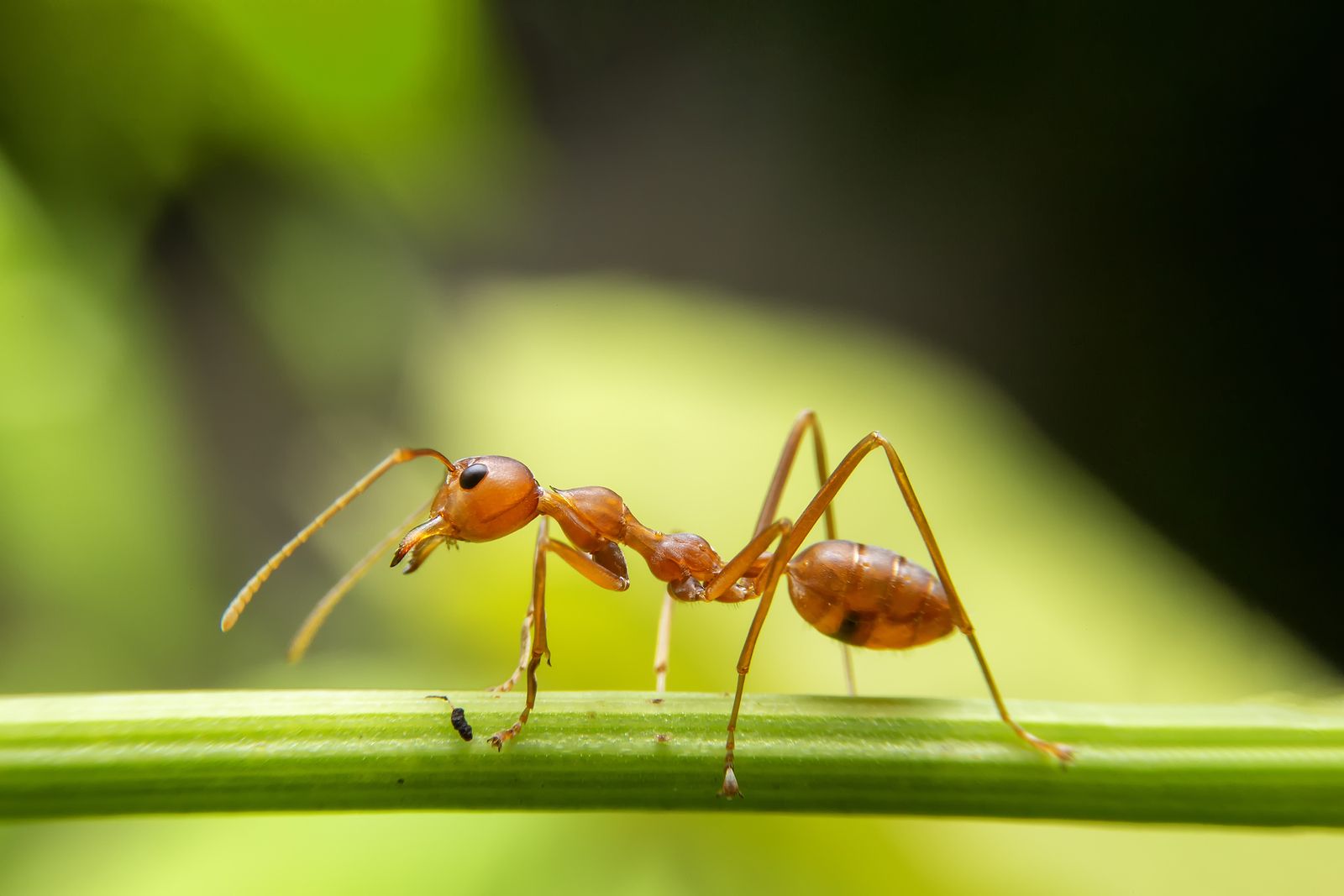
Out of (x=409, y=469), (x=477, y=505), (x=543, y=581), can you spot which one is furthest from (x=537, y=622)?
(x=409, y=469)

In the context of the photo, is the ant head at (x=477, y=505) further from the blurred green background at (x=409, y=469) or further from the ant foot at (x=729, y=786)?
the ant foot at (x=729, y=786)

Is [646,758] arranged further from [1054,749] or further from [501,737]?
[1054,749]

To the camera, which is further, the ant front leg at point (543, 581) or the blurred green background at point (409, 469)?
the blurred green background at point (409, 469)

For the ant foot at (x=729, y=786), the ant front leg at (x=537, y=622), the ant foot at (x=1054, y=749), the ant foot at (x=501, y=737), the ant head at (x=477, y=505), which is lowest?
the ant foot at (x=729, y=786)

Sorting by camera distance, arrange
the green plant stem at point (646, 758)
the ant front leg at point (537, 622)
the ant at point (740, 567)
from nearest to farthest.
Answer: the green plant stem at point (646, 758) → the ant front leg at point (537, 622) → the ant at point (740, 567)

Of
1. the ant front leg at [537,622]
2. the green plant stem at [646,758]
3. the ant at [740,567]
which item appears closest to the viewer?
the green plant stem at [646,758]

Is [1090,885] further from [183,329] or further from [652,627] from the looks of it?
[183,329]

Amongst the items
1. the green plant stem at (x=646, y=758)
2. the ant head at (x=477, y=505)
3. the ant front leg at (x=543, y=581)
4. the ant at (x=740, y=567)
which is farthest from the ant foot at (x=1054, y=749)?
the ant head at (x=477, y=505)

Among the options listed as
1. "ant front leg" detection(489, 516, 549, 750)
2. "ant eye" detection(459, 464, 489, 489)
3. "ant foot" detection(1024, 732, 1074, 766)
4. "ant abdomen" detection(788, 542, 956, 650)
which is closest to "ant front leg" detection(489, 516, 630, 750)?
"ant front leg" detection(489, 516, 549, 750)

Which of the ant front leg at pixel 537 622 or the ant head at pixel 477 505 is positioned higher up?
the ant head at pixel 477 505
